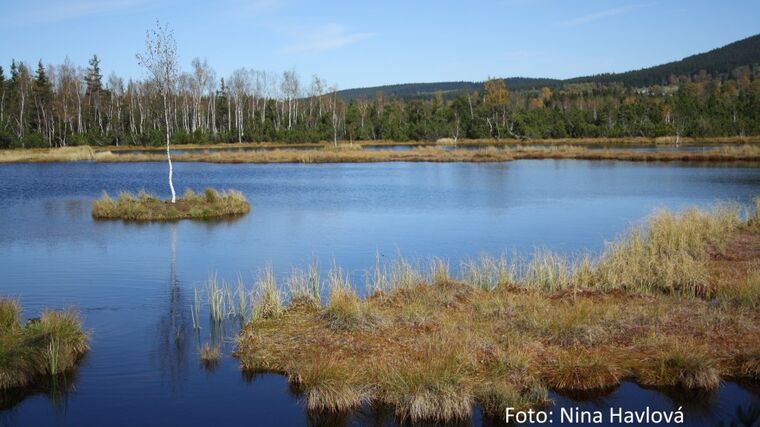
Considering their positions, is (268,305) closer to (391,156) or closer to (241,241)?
(241,241)

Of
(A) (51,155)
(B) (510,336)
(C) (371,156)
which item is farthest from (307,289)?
(A) (51,155)

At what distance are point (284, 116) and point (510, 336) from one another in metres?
101

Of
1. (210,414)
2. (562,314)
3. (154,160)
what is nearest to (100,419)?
(210,414)

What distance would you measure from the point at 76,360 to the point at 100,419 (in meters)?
2.26

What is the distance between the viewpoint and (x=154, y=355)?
1166cm

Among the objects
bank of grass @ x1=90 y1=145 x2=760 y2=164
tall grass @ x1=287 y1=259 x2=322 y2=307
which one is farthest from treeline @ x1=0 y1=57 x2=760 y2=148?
tall grass @ x1=287 y1=259 x2=322 y2=307

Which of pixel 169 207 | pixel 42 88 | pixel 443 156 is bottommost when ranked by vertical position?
pixel 169 207

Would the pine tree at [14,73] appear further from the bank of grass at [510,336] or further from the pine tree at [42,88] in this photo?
the bank of grass at [510,336]

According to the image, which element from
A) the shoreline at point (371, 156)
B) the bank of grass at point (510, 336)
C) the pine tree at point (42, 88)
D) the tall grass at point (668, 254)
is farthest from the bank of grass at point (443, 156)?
the bank of grass at point (510, 336)

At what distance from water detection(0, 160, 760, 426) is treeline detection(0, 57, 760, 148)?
40139 mm

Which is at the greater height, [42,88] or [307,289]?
[42,88]

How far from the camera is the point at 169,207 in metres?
29.8

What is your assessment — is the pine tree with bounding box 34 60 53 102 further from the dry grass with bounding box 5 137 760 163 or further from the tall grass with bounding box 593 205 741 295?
the tall grass with bounding box 593 205 741 295

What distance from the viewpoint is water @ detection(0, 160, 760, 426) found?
992 cm
